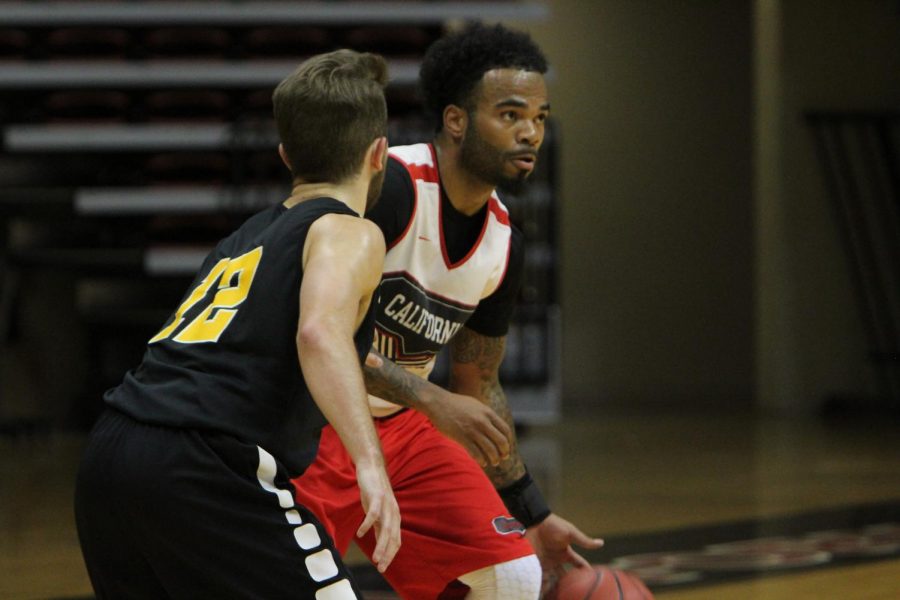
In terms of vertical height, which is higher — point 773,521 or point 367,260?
point 367,260

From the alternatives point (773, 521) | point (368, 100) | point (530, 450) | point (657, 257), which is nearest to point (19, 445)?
point (530, 450)

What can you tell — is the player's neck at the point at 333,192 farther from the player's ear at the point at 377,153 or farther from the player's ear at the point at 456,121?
the player's ear at the point at 456,121

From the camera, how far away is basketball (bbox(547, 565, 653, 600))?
3146mm

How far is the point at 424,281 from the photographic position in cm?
317

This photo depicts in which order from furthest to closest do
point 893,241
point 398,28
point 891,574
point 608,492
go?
point 893,241 < point 398,28 < point 608,492 < point 891,574

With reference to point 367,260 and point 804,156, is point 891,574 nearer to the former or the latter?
point 367,260

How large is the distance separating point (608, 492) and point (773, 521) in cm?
107

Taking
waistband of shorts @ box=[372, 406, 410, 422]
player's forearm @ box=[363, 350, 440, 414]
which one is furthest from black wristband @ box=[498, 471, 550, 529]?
player's forearm @ box=[363, 350, 440, 414]

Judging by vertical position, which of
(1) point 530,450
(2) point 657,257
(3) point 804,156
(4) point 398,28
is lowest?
(1) point 530,450

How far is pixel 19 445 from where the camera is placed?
8734 millimetres

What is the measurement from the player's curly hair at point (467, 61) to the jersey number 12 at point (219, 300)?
1.15m

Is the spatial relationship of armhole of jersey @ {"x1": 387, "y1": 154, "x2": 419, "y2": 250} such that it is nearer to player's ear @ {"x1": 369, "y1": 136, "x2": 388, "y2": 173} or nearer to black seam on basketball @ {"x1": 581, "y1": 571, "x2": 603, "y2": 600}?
player's ear @ {"x1": 369, "y1": 136, "x2": 388, "y2": 173}

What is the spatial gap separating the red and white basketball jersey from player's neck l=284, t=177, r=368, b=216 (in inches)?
29.0

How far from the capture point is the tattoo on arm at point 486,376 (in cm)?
332
